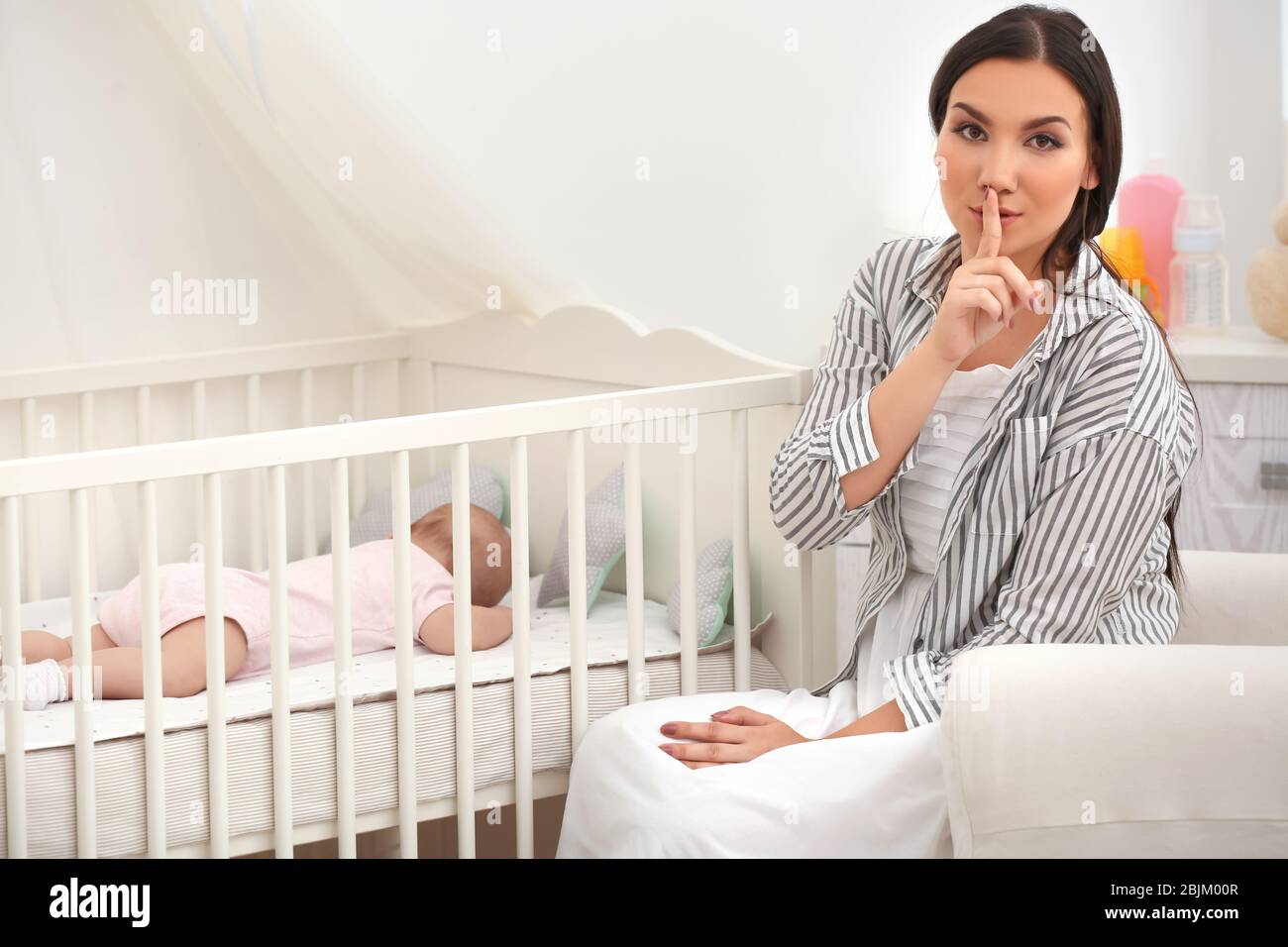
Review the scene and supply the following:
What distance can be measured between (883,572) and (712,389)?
12.0 inches

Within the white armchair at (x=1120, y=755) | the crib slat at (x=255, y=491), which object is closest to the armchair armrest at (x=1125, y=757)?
the white armchair at (x=1120, y=755)

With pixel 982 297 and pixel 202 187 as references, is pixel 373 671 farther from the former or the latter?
pixel 202 187

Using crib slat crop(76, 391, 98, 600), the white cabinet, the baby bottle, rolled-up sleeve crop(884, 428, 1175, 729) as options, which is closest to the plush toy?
the white cabinet

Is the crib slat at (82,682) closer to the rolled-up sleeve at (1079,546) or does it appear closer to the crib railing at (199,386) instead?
the crib railing at (199,386)

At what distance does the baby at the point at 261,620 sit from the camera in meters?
1.57

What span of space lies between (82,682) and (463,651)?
0.37m

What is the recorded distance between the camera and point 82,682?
132 cm

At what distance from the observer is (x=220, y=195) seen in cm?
228

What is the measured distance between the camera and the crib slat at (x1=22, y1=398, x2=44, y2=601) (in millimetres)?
2010

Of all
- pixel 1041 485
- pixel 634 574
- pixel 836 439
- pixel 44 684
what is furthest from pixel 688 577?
pixel 44 684

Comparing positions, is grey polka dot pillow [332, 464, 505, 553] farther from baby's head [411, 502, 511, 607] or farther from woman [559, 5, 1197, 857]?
woman [559, 5, 1197, 857]

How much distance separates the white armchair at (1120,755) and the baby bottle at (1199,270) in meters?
1.17
